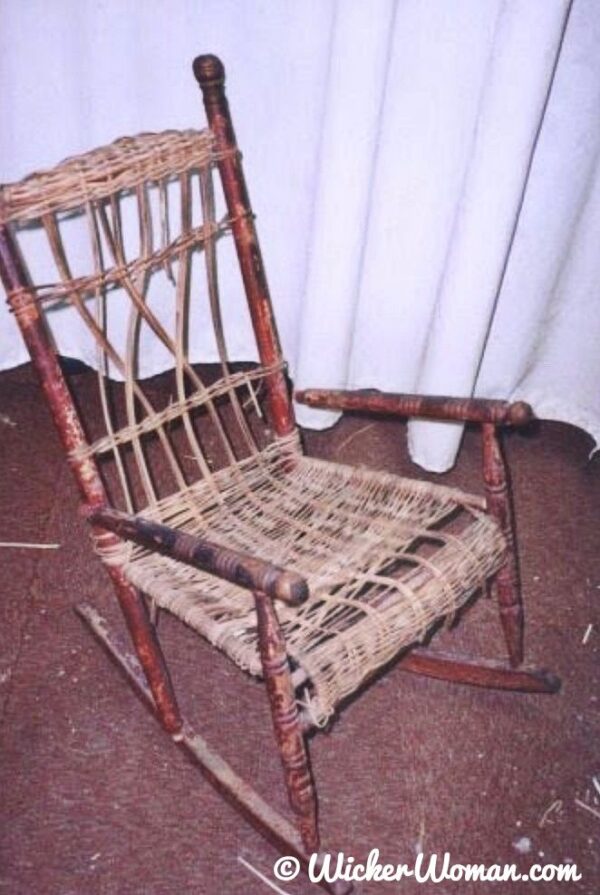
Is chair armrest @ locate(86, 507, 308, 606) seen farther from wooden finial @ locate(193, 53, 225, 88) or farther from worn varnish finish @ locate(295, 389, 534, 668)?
wooden finial @ locate(193, 53, 225, 88)

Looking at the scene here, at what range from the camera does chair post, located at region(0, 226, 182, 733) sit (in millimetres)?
977

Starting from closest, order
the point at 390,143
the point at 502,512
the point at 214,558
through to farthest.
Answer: the point at 214,558
the point at 502,512
the point at 390,143

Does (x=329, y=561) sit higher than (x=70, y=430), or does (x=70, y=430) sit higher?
(x=70, y=430)

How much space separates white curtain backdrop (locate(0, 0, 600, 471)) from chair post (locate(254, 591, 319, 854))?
96 centimetres

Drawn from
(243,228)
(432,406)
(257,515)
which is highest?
(243,228)

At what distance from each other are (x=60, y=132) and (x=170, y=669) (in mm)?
1226

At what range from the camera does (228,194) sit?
48.3 inches

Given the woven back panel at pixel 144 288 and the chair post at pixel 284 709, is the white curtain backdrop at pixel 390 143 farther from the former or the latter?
the chair post at pixel 284 709

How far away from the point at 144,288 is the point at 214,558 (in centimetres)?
77

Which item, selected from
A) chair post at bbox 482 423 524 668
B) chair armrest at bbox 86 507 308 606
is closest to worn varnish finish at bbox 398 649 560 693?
chair post at bbox 482 423 524 668

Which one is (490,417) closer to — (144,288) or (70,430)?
(70,430)

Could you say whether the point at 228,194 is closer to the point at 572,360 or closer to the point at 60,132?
the point at 60,132

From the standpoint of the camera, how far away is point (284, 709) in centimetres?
92

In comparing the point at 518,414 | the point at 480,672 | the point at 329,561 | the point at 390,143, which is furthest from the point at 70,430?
the point at 390,143
